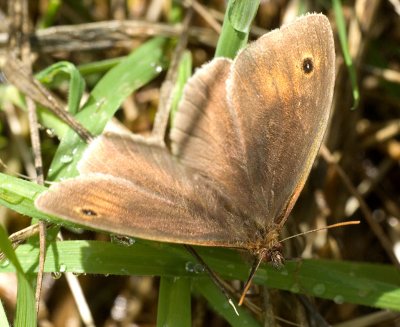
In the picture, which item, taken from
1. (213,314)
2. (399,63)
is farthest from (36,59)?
(399,63)


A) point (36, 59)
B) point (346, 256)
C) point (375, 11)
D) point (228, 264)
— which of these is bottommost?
point (228, 264)

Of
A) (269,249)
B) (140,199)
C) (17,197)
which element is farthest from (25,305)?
(269,249)

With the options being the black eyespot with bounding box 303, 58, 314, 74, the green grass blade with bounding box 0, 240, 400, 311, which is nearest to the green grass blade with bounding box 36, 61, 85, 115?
the green grass blade with bounding box 0, 240, 400, 311

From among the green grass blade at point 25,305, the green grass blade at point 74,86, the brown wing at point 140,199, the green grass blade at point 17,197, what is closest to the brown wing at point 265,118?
the brown wing at point 140,199

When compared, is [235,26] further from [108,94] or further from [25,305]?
[25,305]

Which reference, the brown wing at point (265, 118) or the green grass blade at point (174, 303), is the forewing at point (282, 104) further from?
the green grass blade at point (174, 303)

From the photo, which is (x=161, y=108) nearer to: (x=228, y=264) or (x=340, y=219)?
(x=228, y=264)
